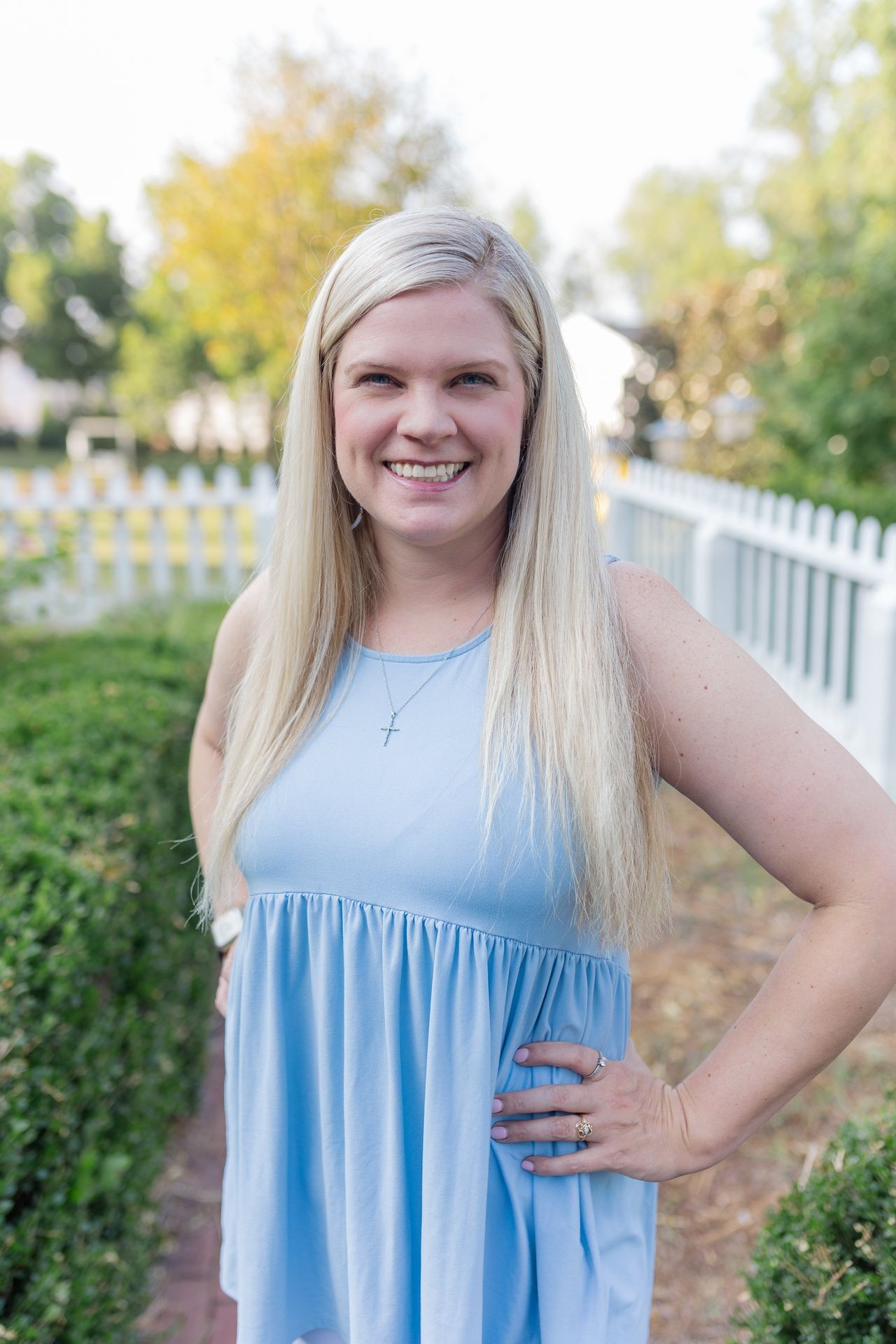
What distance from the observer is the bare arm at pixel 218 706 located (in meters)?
1.75

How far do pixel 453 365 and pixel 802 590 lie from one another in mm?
4897

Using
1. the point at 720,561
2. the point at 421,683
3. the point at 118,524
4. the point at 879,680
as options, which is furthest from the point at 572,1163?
the point at 118,524

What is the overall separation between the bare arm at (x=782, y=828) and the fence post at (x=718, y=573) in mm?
5575

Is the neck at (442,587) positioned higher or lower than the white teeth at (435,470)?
lower

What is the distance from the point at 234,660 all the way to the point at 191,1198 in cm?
198

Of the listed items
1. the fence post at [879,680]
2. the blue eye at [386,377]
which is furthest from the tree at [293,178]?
the blue eye at [386,377]

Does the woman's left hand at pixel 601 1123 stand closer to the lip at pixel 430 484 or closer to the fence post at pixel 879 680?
the lip at pixel 430 484

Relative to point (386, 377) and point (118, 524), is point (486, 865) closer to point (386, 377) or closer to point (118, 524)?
point (386, 377)

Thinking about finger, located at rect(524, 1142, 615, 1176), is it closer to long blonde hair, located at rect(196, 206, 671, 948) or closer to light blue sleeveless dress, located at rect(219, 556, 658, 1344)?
light blue sleeveless dress, located at rect(219, 556, 658, 1344)

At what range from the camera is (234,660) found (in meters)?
1.78

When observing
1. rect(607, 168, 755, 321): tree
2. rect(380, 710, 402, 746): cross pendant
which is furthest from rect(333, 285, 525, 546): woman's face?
rect(607, 168, 755, 321): tree

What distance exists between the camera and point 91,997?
7.11ft

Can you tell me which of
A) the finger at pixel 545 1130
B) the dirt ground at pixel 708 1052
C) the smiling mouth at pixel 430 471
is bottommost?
the dirt ground at pixel 708 1052

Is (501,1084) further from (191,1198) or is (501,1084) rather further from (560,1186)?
(191,1198)
